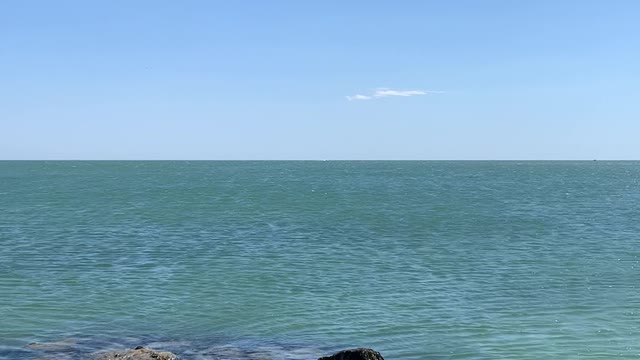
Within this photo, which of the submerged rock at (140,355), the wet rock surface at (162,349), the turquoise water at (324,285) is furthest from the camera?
the turquoise water at (324,285)

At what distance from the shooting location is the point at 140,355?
17328mm

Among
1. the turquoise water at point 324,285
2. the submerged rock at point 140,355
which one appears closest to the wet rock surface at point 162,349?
the submerged rock at point 140,355

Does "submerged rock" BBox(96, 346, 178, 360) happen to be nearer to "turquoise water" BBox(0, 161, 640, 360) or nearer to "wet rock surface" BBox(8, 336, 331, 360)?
"wet rock surface" BBox(8, 336, 331, 360)

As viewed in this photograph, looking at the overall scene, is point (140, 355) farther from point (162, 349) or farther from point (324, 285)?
point (324, 285)

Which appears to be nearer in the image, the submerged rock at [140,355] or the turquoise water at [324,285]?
the submerged rock at [140,355]

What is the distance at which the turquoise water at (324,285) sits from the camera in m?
20.9

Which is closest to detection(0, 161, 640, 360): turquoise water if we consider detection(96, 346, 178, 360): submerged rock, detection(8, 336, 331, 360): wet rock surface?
detection(8, 336, 331, 360): wet rock surface

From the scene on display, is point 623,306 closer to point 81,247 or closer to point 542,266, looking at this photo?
point 542,266

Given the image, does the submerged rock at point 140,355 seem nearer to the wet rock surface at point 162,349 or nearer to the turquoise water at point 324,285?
the wet rock surface at point 162,349

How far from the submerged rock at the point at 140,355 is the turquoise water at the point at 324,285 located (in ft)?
3.18

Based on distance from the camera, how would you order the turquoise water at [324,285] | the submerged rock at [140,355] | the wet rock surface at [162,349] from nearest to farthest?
the submerged rock at [140,355]
the wet rock surface at [162,349]
the turquoise water at [324,285]

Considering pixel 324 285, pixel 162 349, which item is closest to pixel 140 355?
pixel 162 349

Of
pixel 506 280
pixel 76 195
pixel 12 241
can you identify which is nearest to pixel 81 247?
pixel 12 241

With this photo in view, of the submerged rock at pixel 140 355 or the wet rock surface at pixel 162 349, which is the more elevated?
the submerged rock at pixel 140 355
